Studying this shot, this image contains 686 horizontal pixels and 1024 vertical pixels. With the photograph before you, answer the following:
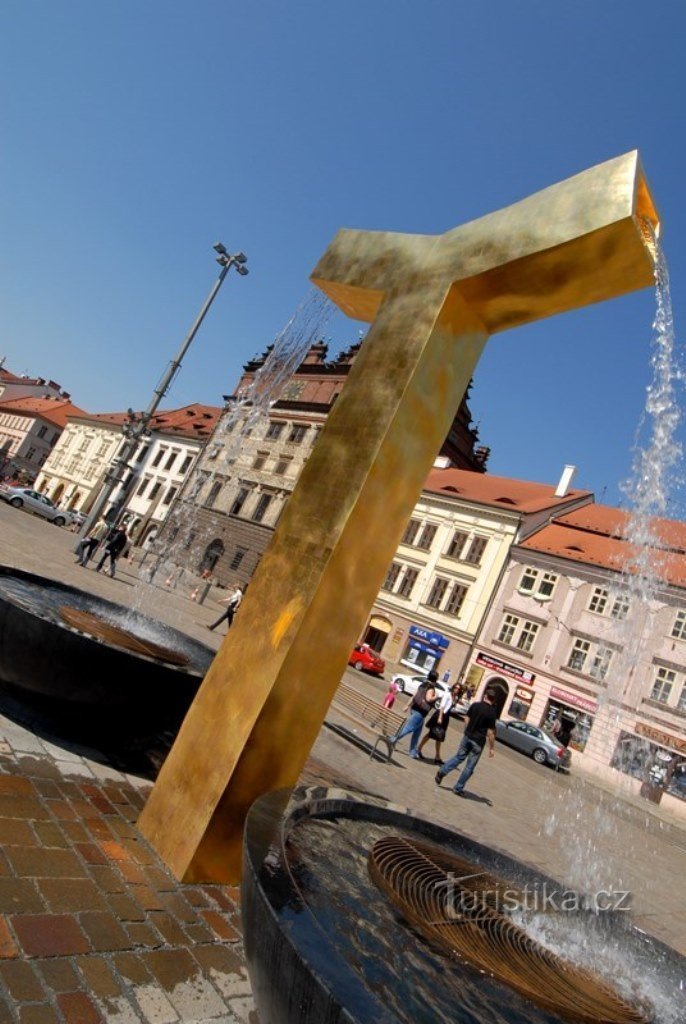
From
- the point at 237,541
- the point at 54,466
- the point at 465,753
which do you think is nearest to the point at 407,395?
the point at 465,753

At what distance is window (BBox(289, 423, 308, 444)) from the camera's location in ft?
133

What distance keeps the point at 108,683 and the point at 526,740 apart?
22770 mm

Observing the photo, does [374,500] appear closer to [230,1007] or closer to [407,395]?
[407,395]

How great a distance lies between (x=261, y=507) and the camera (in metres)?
40.5

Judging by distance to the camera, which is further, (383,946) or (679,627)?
(679,627)

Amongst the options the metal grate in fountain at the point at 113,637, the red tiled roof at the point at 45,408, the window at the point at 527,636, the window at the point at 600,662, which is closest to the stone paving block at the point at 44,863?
the metal grate in fountain at the point at 113,637

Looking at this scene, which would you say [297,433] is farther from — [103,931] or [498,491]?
[103,931]

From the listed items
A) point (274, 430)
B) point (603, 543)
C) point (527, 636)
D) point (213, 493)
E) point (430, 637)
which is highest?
point (274, 430)

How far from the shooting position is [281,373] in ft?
27.4

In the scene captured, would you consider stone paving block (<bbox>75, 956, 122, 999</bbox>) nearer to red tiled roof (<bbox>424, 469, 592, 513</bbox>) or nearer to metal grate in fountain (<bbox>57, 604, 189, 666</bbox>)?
metal grate in fountain (<bbox>57, 604, 189, 666</bbox>)

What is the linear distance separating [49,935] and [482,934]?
165 cm

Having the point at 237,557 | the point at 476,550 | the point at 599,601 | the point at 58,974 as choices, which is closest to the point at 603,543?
the point at 599,601

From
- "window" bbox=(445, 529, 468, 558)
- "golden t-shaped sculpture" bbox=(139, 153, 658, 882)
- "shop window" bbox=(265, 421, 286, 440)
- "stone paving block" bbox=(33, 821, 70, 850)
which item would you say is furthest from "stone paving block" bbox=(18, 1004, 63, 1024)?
"shop window" bbox=(265, 421, 286, 440)

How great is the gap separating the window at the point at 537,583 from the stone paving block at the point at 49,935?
1210 inches
